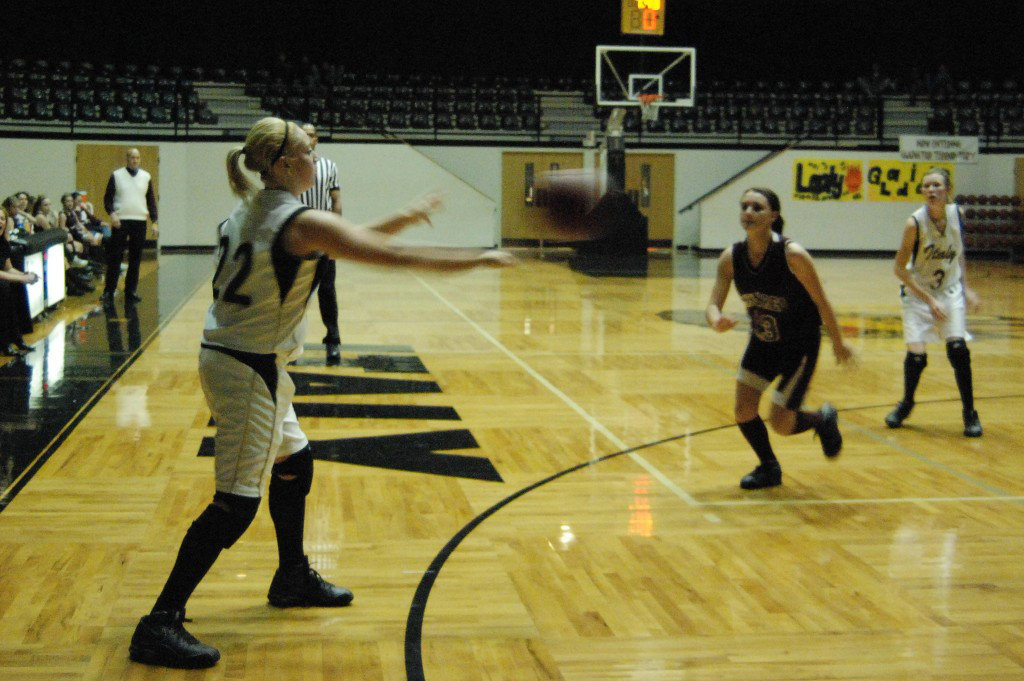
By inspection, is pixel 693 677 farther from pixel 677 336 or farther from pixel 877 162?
pixel 877 162

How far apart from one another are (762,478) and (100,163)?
21.9m

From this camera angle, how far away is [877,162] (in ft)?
88.8

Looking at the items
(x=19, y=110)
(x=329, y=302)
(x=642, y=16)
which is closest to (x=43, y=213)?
(x=329, y=302)

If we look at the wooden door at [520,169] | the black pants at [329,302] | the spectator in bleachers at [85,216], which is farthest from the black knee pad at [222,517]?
the wooden door at [520,169]

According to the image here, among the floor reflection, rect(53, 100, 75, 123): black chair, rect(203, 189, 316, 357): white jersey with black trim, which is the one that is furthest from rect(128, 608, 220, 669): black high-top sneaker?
rect(53, 100, 75, 123): black chair

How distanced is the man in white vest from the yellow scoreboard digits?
896cm

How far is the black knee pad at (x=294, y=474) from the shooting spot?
3973 millimetres

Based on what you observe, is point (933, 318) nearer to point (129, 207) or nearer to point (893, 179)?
point (129, 207)

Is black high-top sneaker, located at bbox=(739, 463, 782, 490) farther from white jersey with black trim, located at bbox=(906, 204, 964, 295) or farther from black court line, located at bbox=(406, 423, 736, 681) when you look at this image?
white jersey with black trim, located at bbox=(906, 204, 964, 295)

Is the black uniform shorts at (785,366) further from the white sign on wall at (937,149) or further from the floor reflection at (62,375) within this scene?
the white sign on wall at (937,149)

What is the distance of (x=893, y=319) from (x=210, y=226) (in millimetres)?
16578

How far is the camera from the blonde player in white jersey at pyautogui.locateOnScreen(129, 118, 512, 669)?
343 cm

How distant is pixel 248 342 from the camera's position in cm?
351

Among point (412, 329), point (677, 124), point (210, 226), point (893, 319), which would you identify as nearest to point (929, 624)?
point (412, 329)
